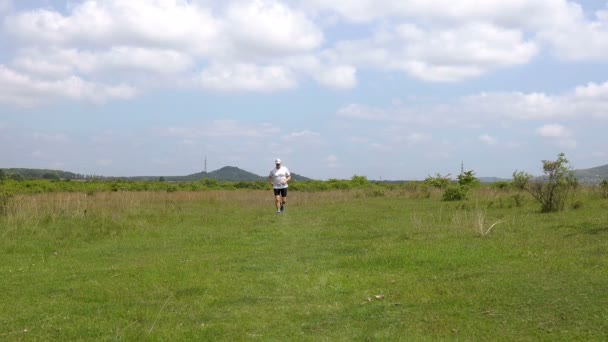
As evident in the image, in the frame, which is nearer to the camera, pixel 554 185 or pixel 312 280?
pixel 312 280

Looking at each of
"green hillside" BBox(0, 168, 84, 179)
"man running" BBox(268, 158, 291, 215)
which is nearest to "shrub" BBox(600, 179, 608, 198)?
"man running" BBox(268, 158, 291, 215)

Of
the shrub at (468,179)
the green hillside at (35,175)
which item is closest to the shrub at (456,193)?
the shrub at (468,179)

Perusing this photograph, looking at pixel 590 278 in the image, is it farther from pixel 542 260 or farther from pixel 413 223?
pixel 413 223

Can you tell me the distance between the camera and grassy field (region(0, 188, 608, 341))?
5984 mm

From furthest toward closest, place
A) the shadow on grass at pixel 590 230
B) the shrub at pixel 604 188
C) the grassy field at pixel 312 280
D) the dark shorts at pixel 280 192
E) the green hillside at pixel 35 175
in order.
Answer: the green hillside at pixel 35 175 < the shrub at pixel 604 188 < the dark shorts at pixel 280 192 < the shadow on grass at pixel 590 230 < the grassy field at pixel 312 280

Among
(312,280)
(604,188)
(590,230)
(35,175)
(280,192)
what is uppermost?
(35,175)

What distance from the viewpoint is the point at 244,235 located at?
1415cm

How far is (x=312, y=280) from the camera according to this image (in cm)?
834

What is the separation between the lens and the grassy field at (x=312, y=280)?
19.6 ft

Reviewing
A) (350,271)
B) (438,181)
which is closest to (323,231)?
(350,271)

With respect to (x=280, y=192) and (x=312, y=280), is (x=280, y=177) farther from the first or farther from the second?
(x=312, y=280)

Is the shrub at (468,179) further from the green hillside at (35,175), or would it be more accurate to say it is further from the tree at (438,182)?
the green hillside at (35,175)

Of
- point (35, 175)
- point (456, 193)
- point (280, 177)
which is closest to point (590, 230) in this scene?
point (280, 177)

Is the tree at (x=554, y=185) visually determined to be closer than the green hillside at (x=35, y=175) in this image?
Yes
